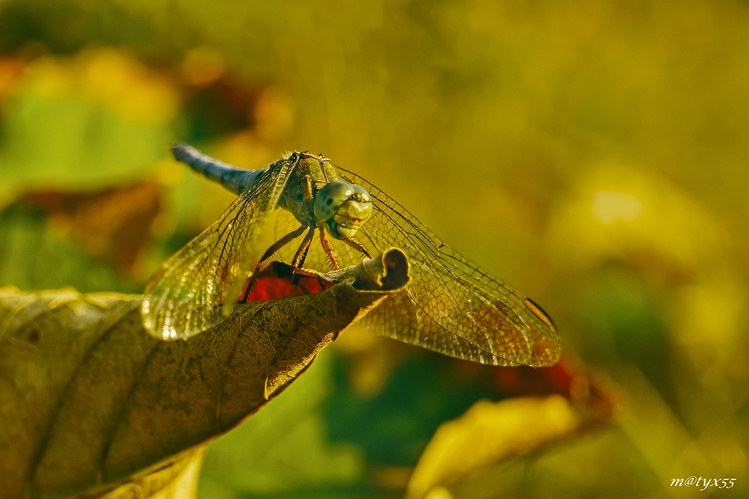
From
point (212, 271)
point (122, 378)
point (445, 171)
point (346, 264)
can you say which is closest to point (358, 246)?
point (346, 264)

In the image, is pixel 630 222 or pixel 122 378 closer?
pixel 122 378

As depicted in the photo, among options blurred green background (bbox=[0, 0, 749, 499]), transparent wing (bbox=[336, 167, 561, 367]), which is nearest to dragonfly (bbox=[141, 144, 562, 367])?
transparent wing (bbox=[336, 167, 561, 367])

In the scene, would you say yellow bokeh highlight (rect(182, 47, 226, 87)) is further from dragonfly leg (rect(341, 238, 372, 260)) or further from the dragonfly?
dragonfly leg (rect(341, 238, 372, 260))

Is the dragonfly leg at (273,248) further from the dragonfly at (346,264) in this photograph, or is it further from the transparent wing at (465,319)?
the transparent wing at (465,319)

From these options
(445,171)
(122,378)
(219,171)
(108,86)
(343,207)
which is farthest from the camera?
(445,171)

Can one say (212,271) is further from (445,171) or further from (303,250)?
(445,171)

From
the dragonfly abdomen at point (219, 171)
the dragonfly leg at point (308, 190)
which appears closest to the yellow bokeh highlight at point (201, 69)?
the dragonfly abdomen at point (219, 171)

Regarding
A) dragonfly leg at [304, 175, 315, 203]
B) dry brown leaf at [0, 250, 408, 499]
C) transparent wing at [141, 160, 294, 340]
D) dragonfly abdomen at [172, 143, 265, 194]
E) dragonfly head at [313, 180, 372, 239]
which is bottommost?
dry brown leaf at [0, 250, 408, 499]
